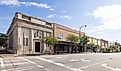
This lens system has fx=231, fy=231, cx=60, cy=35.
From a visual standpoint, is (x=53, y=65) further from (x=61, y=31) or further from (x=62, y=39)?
(x=61, y=31)

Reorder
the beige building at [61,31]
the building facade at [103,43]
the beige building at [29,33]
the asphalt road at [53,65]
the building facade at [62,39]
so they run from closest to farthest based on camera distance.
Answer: the asphalt road at [53,65] < the beige building at [29,33] < the beige building at [61,31] < the building facade at [62,39] < the building facade at [103,43]

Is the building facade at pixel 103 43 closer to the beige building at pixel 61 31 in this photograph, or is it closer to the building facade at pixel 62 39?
the building facade at pixel 62 39

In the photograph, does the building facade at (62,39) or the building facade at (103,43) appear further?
the building facade at (103,43)

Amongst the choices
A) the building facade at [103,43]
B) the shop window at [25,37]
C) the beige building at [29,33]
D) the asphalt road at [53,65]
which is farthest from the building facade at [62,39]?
the building facade at [103,43]

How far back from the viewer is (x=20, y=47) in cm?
4750

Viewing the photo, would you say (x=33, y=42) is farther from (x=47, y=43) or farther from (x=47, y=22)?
(x=47, y=22)

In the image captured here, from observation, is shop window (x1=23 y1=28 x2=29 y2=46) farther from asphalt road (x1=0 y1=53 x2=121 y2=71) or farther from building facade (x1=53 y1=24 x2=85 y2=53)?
asphalt road (x1=0 y1=53 x2=121 y2=71)

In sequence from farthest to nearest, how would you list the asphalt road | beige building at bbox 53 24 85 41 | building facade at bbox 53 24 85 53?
building facade at bbox 53 24 85 53
beige building at bbox 53 24 85 41
the asphalt road

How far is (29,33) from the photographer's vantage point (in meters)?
50.3

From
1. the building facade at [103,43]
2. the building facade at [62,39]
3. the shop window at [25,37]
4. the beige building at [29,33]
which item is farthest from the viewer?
the building facade at [103,43]

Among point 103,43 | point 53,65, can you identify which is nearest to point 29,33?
point 53,65

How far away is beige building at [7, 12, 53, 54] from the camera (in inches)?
1865

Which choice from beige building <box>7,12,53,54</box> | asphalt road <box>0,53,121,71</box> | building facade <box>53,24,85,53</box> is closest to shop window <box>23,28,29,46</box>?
beige building <box>7,12,53,54</box>

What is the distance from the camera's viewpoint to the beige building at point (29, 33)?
155ft
